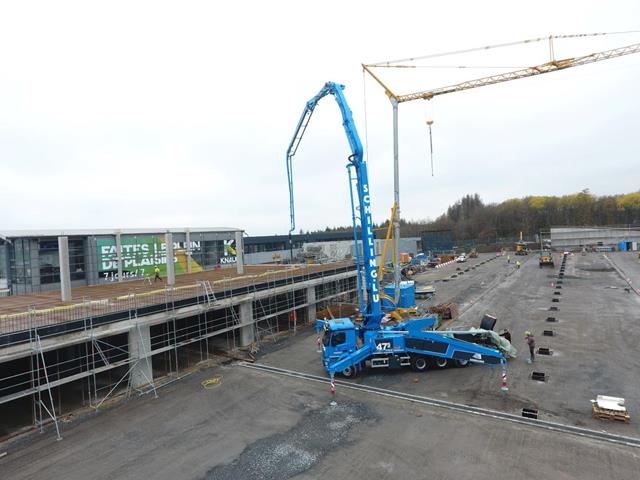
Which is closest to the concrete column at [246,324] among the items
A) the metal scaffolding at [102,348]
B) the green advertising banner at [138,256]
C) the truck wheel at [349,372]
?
the metal scaffolding at [102,348]

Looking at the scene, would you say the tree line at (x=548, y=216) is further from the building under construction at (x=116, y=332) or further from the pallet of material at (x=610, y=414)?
the pallet of material at (x=610, y=414)

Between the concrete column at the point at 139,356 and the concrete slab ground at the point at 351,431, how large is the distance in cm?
103

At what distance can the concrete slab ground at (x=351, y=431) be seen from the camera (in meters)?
9.44

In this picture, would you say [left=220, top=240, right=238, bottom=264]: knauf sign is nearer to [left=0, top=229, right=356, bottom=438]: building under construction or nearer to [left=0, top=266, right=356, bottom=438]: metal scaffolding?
[left=0, top=229, right=356, bottom=438]: building under construction

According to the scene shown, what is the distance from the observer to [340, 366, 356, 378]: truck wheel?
15859 mm

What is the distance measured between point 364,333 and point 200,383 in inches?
289

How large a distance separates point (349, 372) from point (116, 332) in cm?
936

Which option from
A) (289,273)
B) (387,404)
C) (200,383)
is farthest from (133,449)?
(289,273)

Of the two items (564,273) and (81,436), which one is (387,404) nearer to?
(81,436)

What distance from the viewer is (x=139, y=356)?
50.0ft

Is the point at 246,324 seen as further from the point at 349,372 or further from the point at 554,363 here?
the point at 554,363

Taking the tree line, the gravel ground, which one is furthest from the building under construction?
the tree line

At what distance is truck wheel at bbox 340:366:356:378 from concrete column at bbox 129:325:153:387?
7.90 meters

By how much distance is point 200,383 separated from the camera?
1582cm
